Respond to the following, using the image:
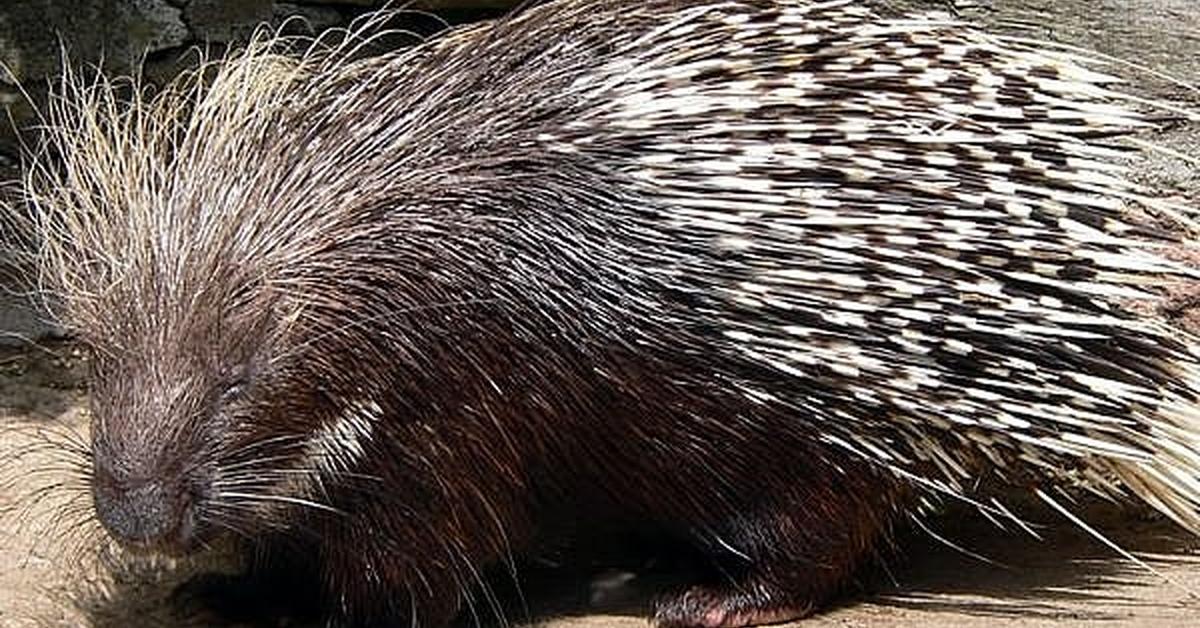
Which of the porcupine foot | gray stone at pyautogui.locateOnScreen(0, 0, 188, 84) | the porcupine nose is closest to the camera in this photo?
the porcupine nose

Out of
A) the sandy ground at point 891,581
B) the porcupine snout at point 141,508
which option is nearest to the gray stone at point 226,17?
the sandy ground at point 891,581

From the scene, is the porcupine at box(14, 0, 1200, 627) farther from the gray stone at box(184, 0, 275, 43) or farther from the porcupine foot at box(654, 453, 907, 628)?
the gray stone at box(184, 0, 275, 43)

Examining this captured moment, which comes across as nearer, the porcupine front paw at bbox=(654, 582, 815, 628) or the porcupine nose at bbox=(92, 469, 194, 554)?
the porcupine nose at bbox=(92, 469, 194, 554)

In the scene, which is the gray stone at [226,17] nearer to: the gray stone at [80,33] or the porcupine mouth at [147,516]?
the gray stone at [80,33]

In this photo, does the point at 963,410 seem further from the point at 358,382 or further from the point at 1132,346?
the point at 358,382

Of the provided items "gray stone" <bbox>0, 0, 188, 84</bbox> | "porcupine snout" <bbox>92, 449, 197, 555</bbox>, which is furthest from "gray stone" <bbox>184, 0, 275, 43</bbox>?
"porcupine snout" <bbox>92, 449, 197, 555</bbox>

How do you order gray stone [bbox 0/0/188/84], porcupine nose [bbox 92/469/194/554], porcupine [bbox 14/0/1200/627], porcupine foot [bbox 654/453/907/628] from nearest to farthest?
porcupine nose [bbox 92/469/194/554] < porcupine [bbox 14/0/1200/627] < porcupine foot [bbox 654/453/907/628] < gray stone [bbox 0/0/188/84]
